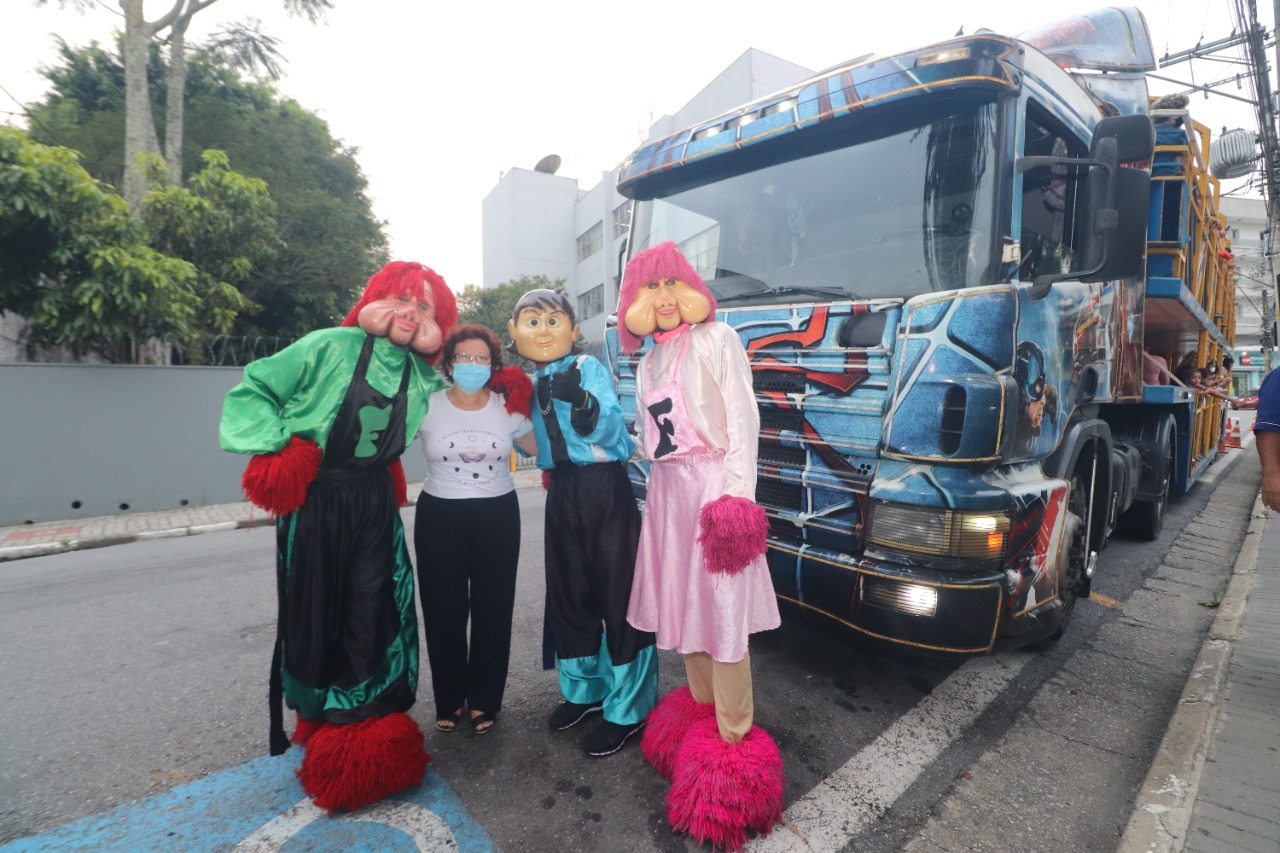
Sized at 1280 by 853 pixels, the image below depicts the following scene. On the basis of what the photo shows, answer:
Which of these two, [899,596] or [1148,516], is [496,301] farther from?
[899,596]

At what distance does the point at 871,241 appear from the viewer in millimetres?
2818

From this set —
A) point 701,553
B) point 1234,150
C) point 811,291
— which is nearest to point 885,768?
point 701,553

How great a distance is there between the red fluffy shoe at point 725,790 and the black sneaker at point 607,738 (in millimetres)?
414

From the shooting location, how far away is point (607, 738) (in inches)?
97.7

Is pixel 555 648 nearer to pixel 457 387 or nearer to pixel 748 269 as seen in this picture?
pixel 457 387

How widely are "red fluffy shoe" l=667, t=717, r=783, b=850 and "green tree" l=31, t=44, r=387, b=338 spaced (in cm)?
1387

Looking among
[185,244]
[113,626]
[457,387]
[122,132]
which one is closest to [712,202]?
[457,387]

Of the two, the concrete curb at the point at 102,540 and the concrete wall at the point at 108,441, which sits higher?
the concrete wall at the point at 108,441

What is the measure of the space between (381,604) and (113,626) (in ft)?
9.87

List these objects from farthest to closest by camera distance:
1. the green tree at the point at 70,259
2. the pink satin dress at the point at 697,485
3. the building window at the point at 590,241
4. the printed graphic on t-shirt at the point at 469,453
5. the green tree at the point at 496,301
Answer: the building window at the point at 590,241 < the green tree at the point at 496,301 < the green tree at the point at 70,259 < the printed graphic on t-shirt at the point at 469,453 < the pink satin dress at the point at 697,485

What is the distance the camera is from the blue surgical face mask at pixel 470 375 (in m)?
2.43

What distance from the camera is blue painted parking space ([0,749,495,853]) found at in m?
1.99

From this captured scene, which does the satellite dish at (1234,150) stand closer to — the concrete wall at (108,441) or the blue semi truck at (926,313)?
the blue semi truck at (926,313)

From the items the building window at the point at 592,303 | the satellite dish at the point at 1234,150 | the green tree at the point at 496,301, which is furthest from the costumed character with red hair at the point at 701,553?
the building window at the point at 592,303
